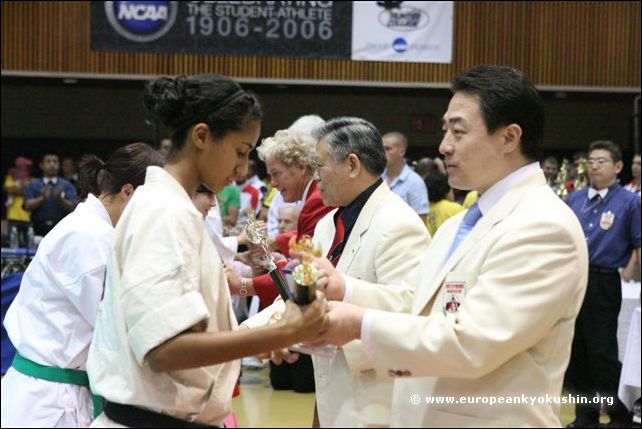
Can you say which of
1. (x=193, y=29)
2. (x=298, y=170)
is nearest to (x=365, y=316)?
(x=298, y=170)

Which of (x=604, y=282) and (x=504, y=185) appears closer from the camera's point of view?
(x=504, y=185)

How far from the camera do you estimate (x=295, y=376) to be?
746 centimetres

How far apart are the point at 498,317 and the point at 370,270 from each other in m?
0.92

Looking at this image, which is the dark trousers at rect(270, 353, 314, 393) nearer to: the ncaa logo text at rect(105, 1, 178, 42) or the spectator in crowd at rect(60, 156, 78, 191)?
the ncaa logo text at rect(105, 1, 178, 42)

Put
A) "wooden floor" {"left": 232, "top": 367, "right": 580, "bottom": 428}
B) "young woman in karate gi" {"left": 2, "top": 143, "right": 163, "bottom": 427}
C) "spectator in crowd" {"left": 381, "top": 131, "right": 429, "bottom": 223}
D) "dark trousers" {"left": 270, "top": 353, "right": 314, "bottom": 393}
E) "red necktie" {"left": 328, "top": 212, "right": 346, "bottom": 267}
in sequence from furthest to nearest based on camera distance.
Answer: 1. "spectator in crowd" {"left": 381, "top": 131, "right": 429, "bottom": 223}
2. "dark trousers" {"left": 270, "top": 353, "right": 314, "bottom": 393}
3. "wooden floor" {"left": 232, "top": 367, "right": 580, "bottom": 428}
4. "red necktie" {"left": 328, "top": 212, "right": 346, "bottom": 267}
5. "young woman in karate gi" {"left": 2, "top": 143, "right": 163, "bottom": 427}

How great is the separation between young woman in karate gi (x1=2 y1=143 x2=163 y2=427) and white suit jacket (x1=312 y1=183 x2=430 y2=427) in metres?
0.75

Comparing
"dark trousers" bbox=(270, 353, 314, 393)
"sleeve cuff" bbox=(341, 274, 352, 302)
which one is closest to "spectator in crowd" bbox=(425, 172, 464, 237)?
"dark trousers" bbox=(270, 353, 314, 393)

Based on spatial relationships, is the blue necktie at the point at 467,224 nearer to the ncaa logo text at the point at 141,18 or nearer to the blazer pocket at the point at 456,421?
the blazer pocket at the point at 456,421

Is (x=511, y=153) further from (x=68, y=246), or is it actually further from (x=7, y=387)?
(x=7, y=387)

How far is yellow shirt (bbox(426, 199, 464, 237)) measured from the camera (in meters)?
8.72

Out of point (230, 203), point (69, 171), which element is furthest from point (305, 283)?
point (69, 171)

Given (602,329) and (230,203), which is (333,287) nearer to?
(602,329)

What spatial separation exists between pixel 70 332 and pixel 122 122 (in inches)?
558

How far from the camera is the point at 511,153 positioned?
2.56 m
